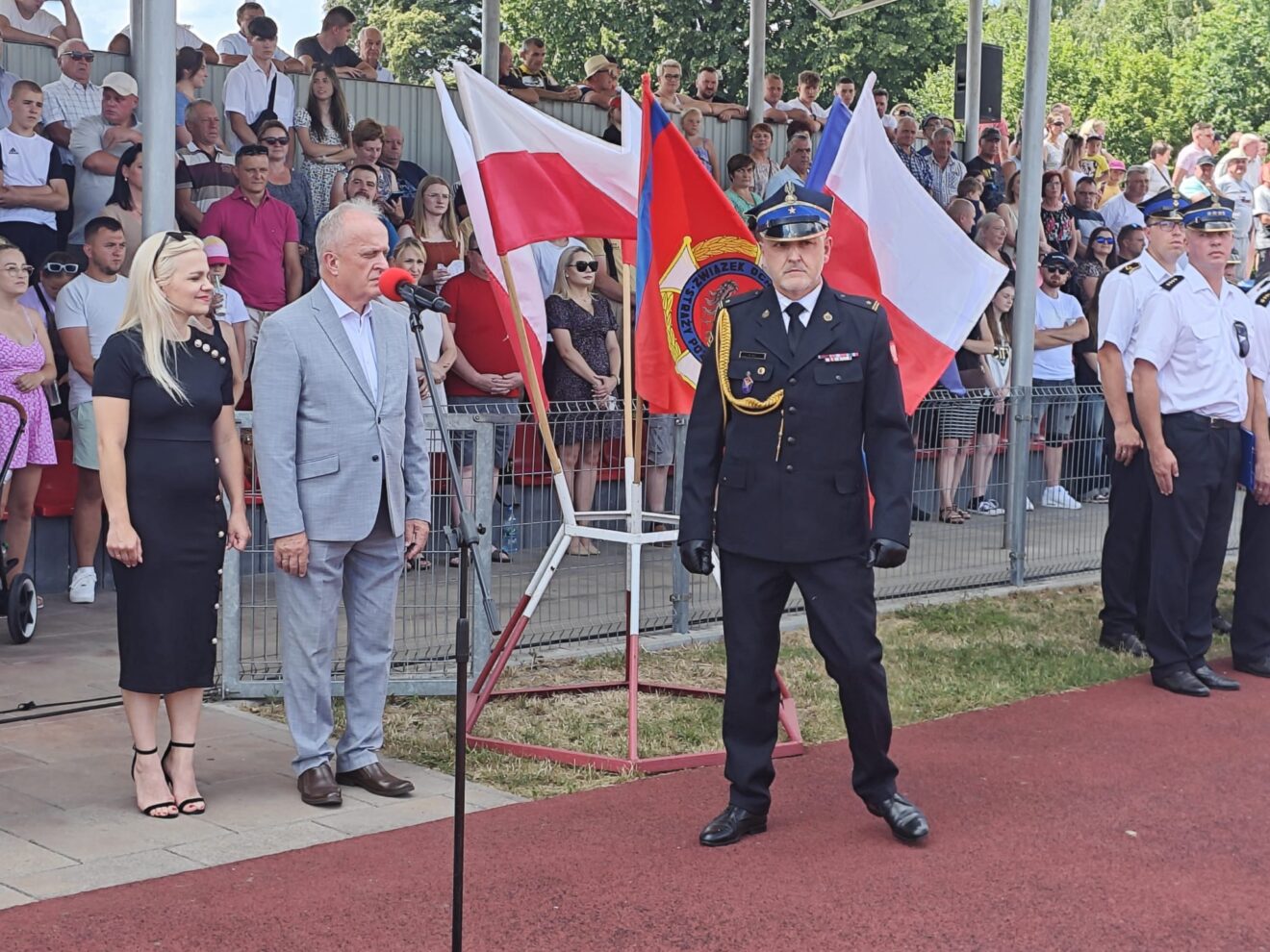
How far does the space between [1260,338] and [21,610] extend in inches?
253

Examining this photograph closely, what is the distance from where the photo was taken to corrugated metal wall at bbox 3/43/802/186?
40.4ft

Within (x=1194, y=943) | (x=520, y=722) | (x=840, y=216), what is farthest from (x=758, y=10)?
(x=1194, y=943)

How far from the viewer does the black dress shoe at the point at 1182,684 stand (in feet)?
Result: 26.2

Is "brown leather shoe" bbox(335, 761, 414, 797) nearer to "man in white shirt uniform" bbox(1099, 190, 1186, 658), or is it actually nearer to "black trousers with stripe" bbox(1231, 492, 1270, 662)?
"man in white shirt uniform" bbox(1099, 190, 1186, 658)

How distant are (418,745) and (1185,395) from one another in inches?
160

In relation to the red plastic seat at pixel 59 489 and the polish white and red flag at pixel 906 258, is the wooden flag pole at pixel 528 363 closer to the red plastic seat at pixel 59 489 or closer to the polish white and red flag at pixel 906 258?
the polish white and red flag at pixel 906 258

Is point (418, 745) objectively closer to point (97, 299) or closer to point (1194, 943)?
point (1194, 943)

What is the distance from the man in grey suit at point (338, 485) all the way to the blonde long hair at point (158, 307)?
0.30m

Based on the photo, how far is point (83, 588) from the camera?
376 inches

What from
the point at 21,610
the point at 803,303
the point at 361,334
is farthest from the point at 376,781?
the point at 21,610

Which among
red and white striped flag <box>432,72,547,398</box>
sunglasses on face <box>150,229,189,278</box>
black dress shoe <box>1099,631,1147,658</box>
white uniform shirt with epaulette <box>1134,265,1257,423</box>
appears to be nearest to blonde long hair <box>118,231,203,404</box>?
sunglasses on face <box>150,229,189,278</box>

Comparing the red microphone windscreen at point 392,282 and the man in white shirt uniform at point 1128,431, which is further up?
the red microphone windscreen at point 392,282

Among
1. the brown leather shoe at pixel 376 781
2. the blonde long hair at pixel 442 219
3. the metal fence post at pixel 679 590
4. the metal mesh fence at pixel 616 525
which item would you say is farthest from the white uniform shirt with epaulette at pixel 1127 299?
the blonde long hair at pixel 442 219

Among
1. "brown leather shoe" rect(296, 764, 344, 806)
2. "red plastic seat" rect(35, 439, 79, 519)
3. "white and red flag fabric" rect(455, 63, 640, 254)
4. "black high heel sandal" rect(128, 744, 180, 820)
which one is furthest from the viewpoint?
"red plastic seat" rect(35, 439, 79, 519)
